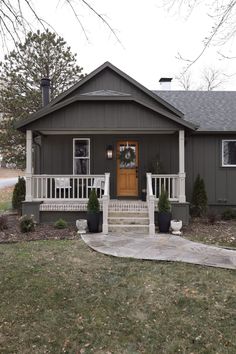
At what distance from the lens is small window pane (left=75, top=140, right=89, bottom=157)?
39.9ft

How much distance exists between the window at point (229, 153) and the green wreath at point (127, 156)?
332 centimetres

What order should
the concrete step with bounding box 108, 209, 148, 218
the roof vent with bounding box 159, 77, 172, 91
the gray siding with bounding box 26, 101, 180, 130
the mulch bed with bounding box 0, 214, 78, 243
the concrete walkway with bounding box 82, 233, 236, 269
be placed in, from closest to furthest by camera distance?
the concrete walkway with bounding box 82, 233, 236, 269 < the mulch bed with bounding box 0, 214, 78, 243 < the concrete step with bounding box 108, 209, 148, 218 < the gray siding with bounding box 26, 101, 180, 130 < the roof vent with bounding box 159, 77, 172, 91

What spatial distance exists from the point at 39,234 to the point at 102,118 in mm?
3920

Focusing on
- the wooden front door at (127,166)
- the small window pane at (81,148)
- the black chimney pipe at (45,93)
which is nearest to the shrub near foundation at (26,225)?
the small window pane at (81,148)

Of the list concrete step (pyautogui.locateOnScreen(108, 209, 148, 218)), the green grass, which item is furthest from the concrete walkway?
concrete step (pyautogui.locateOnScreen(108, 209, 148, 218))

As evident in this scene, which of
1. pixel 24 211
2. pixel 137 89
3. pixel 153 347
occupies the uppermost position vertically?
pixel 137 89

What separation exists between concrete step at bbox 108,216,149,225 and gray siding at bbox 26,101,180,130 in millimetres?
2775

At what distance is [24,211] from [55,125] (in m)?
2.80

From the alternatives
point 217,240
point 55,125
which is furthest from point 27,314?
point 55,125

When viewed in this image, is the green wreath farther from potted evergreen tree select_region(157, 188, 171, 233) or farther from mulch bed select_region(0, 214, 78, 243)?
mulch bed select_region(0, 214, 78, 243)

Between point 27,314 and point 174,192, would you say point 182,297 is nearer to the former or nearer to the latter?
point 27,314

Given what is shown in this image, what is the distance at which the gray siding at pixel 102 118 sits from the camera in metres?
10.0

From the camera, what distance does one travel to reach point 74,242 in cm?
786

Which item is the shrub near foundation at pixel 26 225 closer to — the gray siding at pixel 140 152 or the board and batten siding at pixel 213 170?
the gray siding at pixel 140 152
